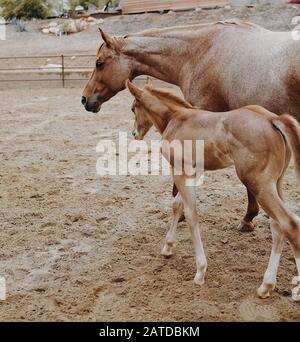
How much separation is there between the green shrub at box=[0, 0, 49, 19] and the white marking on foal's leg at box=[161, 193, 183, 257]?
23.8 metres

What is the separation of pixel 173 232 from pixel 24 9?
80.0ft

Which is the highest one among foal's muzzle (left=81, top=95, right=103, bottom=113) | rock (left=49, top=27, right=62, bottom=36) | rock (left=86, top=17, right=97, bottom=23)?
A: foal's muzzle (left=81, top=95, right=103, bottom=113)

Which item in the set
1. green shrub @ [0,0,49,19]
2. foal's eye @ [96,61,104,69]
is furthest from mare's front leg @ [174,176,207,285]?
green shrub @ [0,0,49,19]

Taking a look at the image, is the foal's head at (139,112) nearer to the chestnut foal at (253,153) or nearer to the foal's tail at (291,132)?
the chestnut foal at (253,153)

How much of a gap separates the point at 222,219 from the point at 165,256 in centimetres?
98

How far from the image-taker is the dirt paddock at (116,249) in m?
2.95

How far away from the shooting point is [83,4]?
2761 centimetres

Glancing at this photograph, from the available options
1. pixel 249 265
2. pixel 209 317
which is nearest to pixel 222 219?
pixel 249 265

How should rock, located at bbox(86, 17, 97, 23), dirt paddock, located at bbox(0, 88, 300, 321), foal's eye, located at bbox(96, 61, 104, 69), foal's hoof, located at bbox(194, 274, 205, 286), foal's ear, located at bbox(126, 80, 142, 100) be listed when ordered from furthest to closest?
A: rock, located at bbox(86, 17, 97, 23) → foal's eye, located at bbox(96, 61, 104, 69) → foal's ear, located at bbox(126, 80, 142, 100) → foal's hoof, located at bbox(194, 274, 205, 286) → dirt paddock, located at bbox(0, 88, 300, 321)

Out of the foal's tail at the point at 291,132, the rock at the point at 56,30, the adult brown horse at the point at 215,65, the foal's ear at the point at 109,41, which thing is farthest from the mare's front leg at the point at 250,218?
the rock at the point at 56,30

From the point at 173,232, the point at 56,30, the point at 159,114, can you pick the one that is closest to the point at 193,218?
the point at 173,232

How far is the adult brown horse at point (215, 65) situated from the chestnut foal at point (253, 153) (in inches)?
21.2

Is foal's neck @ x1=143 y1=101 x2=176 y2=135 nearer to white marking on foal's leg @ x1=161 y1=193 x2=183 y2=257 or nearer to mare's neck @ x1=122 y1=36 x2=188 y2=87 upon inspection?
white marking on foal's leg @ x1=161 y1=193 x2=183 y2=257

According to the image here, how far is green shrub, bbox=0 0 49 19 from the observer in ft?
81.1
